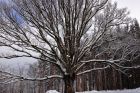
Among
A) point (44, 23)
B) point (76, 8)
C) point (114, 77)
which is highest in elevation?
point (76, 8)

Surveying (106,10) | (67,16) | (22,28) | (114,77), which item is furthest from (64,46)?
(114,77)

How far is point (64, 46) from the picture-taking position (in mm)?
13938

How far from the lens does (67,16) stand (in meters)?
13.7

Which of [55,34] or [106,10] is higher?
[106,10]

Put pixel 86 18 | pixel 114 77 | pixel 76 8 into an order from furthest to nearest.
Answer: pixel 114 77 → pixel 86 18 → pixel 76 8

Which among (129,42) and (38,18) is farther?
(129,42)

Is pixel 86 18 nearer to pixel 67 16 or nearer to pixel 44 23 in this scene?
pixel 67 16

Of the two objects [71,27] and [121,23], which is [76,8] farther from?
[121,23]

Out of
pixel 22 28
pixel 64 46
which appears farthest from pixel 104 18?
pixel 22 28

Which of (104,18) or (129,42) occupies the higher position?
(104,18)

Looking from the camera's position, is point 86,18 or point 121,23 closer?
point 86,18

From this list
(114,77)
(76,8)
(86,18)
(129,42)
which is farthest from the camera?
(114,77)

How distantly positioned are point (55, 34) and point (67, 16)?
1383 millimetres

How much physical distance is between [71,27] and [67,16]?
76 centimetres
